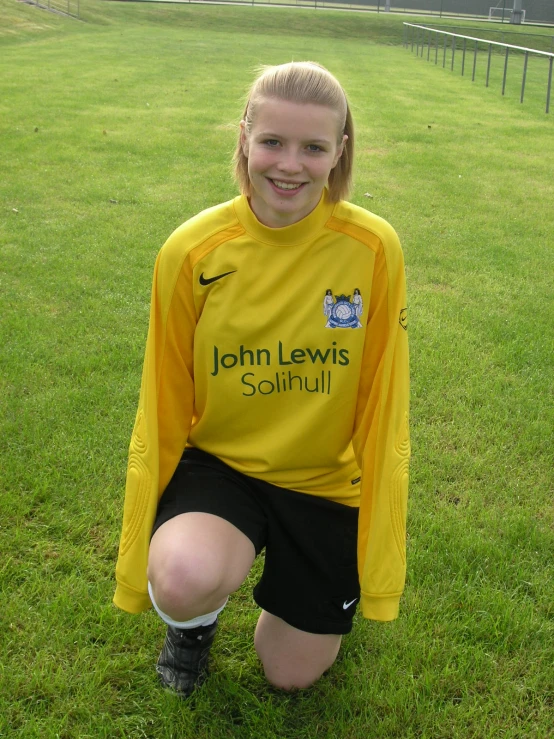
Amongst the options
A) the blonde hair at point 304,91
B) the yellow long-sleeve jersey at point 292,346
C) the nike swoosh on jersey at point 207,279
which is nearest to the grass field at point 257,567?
the yellow long-sleeve jersey at point 292,346

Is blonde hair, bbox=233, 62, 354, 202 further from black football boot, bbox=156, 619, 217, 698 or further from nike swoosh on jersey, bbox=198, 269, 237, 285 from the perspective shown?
black football boot, bbox=156, 619, 217, 698

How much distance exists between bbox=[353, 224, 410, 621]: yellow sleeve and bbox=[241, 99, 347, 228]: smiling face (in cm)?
25

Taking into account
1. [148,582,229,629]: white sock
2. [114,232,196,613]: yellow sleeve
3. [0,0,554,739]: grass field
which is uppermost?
[114,232,196,613]: yellow sleeve

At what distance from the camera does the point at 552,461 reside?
358cm

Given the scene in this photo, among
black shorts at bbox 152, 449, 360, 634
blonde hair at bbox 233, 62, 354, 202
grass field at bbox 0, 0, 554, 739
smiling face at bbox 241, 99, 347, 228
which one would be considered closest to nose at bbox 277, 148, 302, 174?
smiling face at bbox 241, 99, 347, 228

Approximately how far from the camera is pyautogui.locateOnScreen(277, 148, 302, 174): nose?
2.15 meters

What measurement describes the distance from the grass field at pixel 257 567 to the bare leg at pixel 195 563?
385 millimetres

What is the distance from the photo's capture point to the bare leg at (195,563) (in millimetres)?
2104

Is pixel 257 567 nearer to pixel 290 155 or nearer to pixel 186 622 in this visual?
pixel 186 622

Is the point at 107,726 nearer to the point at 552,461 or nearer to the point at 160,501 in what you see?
the point at 160,501

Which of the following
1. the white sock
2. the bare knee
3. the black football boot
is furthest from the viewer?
the black football boot

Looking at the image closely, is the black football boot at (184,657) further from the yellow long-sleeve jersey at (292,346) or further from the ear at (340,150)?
the ear at (340,150)

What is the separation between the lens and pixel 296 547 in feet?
8.01

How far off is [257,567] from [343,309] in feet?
3.73
